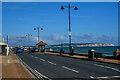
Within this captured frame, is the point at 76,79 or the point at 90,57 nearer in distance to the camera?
the point at 76,79

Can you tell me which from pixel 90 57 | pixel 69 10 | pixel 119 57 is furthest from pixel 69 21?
pixel 119 57

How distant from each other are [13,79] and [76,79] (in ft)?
11.6

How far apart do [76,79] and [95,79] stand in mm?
1059

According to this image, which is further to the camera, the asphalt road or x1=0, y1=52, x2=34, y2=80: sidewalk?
the asphalt road

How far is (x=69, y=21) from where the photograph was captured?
34.7 metres

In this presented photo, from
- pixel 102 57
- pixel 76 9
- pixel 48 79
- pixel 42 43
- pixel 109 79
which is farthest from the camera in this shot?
pixel 42 43

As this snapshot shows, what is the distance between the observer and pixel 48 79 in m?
11.5

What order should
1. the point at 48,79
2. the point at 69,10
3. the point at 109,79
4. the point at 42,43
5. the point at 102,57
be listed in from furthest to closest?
the point at 42,43 < the point at 69,10 < the point at 102,57 < the point at 48,79 < the point at 109,79

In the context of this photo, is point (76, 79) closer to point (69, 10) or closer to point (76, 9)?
point (76, 9)

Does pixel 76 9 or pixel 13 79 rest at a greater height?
pixel 76 9

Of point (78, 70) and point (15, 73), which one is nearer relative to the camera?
point (15, 73)

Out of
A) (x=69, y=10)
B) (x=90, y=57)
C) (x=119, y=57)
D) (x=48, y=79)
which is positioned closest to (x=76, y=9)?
(x=69, y=10)

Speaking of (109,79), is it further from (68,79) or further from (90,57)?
(90,57)

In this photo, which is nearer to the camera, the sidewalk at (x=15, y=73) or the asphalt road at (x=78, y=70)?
the sidewalk at (x=15, y=73)
